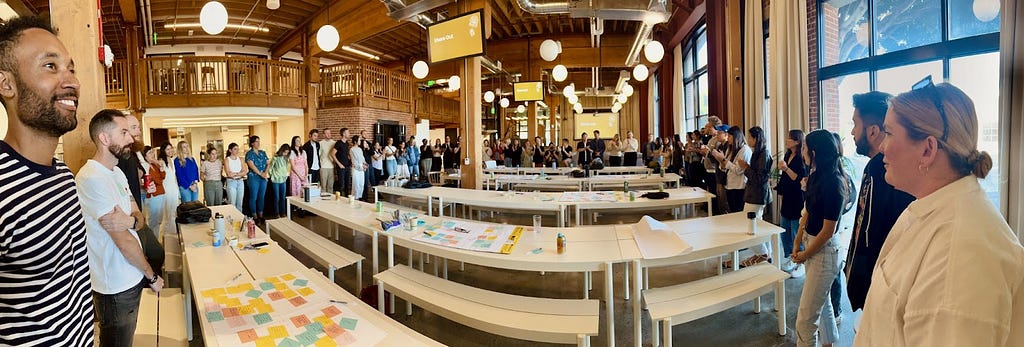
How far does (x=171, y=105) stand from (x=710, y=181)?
12042 mm

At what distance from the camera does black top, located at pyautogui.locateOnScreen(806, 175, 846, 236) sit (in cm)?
232

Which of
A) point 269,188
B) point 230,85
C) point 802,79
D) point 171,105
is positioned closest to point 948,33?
point 802,79

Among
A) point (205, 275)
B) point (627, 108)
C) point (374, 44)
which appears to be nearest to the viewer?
point (205, 275)

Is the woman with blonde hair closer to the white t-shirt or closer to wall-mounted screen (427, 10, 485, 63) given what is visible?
the white t-shirt

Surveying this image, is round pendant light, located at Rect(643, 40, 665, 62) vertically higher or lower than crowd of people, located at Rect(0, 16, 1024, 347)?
higher

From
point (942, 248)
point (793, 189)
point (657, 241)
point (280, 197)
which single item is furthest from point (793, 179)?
point (280, 197)

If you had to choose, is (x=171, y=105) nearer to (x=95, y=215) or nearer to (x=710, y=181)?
(x=95, y=215)

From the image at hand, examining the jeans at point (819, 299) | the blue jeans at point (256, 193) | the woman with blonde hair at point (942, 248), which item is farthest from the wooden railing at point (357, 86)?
the woman with blonde hair at point (942, 248)

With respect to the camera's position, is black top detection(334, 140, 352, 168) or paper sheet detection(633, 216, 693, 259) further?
black top detection(334, 140, 352, 168)

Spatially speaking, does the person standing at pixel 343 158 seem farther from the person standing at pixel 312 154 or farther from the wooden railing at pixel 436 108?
the wooden railing at pixel 436 108

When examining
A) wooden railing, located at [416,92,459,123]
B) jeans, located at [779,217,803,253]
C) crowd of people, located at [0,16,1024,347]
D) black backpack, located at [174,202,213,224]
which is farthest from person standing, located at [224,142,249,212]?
wooden railing, located at [416,92,459,123]

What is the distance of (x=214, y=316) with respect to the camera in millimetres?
1713

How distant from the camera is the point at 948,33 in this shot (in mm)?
3590

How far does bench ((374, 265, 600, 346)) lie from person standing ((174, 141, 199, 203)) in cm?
524
